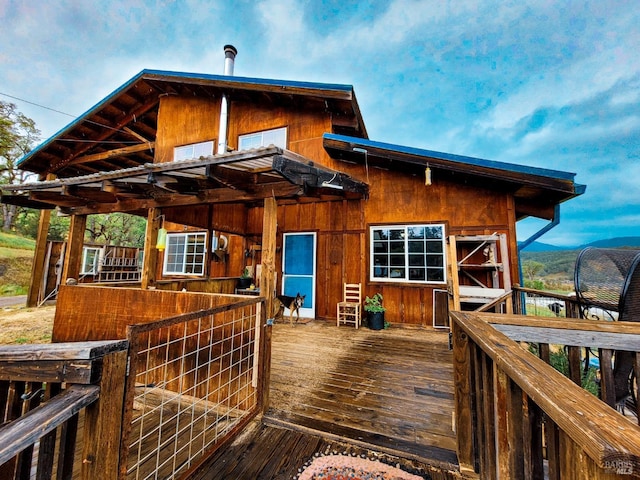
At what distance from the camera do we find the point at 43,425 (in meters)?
0.75

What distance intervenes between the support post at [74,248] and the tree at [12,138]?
54.0 feet

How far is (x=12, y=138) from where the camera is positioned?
50.3ft

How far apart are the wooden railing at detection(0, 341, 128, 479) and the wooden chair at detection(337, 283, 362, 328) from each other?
4.52m

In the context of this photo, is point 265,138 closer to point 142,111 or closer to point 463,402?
point 142,111

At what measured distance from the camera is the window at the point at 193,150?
6809mm

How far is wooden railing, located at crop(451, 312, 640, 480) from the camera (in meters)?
0.45

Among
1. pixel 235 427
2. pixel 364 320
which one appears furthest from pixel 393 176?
pixel 235 427

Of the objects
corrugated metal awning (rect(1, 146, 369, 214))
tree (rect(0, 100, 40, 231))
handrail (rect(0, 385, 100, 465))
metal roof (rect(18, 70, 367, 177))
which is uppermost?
tree (rect(0, 100, 40, 231))

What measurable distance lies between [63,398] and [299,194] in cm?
263

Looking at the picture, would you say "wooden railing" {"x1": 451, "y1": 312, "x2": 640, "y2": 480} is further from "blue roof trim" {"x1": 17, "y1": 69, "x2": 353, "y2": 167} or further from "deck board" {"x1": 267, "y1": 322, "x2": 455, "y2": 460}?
"blue roof trim" {"x1": 17, "y1": 69, "x2": 353, "y2": 167}

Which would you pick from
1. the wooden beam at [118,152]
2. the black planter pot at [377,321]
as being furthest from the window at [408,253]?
the wooden beam at [118,152]

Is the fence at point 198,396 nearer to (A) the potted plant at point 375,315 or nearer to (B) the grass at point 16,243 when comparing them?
(A) the potted plant at point 375,315

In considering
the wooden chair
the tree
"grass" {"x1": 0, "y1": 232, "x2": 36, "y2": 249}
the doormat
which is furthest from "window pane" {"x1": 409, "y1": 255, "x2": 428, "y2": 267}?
"grass" {"x1": 0, "y1": 232, "x2": 36, "y2": 249}

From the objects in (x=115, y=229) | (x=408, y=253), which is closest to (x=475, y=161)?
(x=408, y=253)
